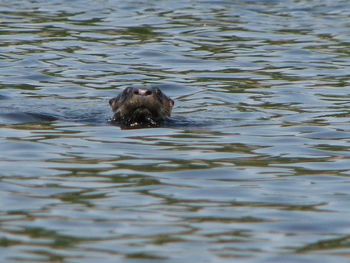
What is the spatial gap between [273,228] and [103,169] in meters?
2.22

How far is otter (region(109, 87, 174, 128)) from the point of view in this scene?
11359 mm

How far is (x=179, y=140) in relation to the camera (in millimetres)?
10242

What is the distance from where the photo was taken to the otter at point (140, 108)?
1136 cm

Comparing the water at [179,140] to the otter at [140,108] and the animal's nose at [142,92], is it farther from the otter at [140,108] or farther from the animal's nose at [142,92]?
the animal's nose at [142,92]

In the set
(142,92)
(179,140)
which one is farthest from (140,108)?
(179,140)

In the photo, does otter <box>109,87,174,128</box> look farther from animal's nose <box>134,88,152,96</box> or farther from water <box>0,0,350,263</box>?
water <box>0,0,350,263</box>

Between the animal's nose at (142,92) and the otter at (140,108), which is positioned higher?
the animal's nose at (142,92)

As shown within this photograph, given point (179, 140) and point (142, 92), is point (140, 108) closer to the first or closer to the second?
point (142, 92)

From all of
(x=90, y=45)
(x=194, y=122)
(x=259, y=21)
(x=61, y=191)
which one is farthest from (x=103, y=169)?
(x=259, y=21)

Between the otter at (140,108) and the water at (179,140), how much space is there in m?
0.25

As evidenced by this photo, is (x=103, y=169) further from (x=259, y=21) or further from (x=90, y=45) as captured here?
(x=259, y=21)

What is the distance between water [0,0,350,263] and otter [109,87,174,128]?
0.82ft

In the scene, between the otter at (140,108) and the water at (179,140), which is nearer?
the water at (179,140)

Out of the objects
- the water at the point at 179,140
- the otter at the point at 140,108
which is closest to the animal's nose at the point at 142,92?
the otter at the point at 140,108
